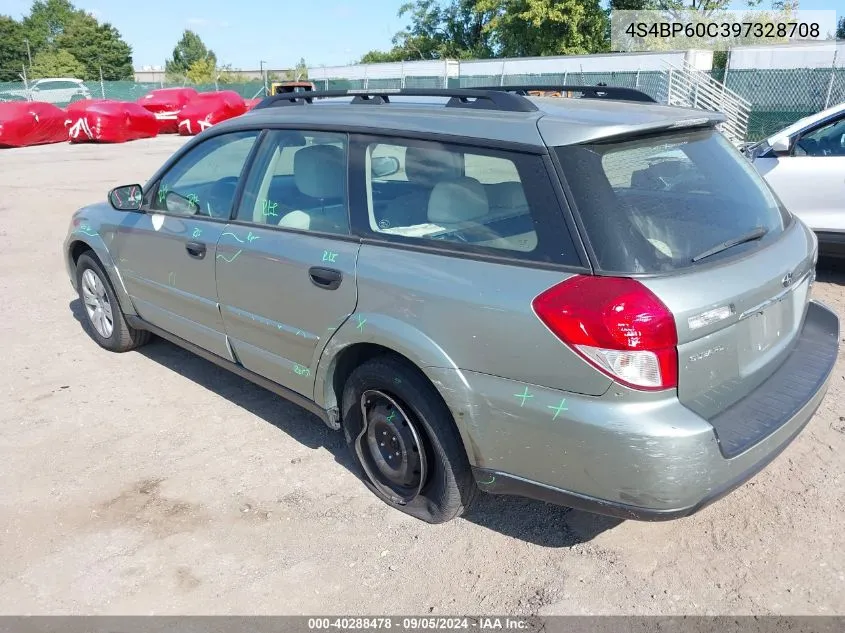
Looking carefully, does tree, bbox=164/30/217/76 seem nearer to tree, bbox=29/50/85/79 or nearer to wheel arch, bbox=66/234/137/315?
tree, bbox=29/50/85/79

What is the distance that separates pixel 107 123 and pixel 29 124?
2.38 metres

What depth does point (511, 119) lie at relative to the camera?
282cm

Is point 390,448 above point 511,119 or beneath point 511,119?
beneath

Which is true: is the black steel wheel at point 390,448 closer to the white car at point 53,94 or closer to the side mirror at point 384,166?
the side mirror at point 384,166

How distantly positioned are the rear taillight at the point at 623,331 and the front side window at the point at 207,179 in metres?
2.23

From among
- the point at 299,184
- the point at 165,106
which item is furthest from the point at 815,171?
the point at 165,106

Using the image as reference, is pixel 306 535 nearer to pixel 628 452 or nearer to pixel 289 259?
pixel 289 259

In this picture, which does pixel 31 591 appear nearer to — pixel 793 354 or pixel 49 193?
pixel 793 354

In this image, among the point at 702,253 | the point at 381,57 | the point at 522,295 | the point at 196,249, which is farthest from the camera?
the point at 381,57

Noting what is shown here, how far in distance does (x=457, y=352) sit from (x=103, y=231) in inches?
130

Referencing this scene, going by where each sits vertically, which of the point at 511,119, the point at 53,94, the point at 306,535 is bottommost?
the point at 306,535

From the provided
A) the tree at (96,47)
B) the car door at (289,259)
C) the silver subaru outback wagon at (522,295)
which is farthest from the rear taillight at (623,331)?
the tree at (96,47)

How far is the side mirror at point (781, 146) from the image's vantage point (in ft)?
21.3

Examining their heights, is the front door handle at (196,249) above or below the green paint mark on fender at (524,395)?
above
